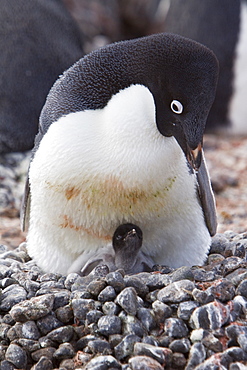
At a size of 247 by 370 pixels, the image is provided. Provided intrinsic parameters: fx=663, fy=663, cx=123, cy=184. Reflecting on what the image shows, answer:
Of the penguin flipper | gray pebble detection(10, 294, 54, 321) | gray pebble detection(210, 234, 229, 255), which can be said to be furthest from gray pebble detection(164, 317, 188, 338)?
the penguin flipper

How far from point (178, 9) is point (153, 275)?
3.99m

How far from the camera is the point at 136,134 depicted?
6.97 feet

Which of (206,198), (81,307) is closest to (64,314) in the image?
(81,307)

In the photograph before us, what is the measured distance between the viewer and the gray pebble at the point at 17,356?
6.03ft

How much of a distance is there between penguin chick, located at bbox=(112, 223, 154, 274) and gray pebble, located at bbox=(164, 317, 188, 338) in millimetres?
405

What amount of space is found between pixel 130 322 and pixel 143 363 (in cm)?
20

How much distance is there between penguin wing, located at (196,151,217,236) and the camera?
2418mm

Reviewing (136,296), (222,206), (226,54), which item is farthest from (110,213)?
(226,54)

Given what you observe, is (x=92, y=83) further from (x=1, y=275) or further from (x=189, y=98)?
(x=1, y=275)

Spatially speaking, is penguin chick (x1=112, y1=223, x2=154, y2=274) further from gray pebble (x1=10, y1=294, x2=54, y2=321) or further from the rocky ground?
gray pebble (x1=10, y1=294, x2=54, y2=321)

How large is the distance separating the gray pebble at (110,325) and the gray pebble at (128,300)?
0.13 ft

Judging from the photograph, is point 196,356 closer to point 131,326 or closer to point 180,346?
point 180,346

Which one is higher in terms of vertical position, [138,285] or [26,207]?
[26,207]

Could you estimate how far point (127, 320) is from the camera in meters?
1.87
